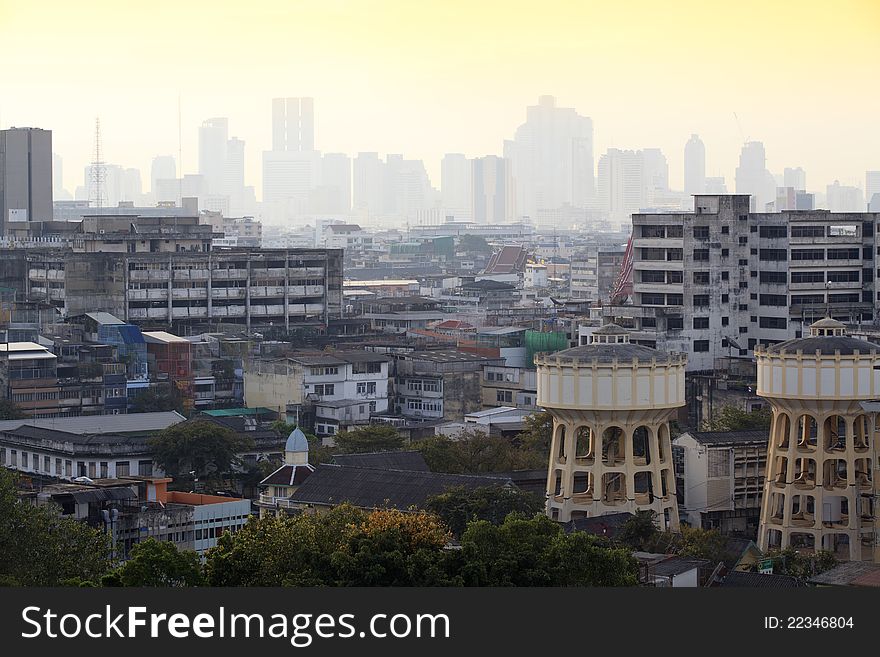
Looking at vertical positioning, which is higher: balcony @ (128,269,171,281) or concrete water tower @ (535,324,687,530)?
balcony @ (128,269,171,281)

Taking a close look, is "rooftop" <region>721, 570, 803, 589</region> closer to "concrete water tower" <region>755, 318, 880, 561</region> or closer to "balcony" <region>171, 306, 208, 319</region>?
"concrete water tower" <region>755, 318, 880, 561</region>

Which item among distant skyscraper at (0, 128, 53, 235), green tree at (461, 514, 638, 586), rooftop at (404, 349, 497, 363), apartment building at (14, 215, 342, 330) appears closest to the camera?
green tree at (461, 514, 638, 586)

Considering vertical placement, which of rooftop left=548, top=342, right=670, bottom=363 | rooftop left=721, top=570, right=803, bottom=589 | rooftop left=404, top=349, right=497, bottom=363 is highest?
rooftop left=548, top=342, right=670, bottom=363

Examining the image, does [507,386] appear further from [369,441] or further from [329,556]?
[329,556]

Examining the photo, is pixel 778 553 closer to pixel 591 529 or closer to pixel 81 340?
pixel 591 529

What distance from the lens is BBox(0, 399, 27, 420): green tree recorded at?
174ft

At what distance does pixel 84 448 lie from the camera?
1741 inches

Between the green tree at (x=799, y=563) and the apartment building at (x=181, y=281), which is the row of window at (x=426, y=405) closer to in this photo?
the apartment building at (x=181, y=281)

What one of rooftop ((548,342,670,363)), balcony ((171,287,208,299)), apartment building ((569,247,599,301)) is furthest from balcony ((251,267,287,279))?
apartment building ((569,247,599,301))

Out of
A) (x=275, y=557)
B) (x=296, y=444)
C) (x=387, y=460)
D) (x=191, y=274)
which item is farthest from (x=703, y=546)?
(x=191, y=274)

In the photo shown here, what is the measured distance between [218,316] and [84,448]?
31.2 meters

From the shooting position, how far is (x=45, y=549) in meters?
29.6

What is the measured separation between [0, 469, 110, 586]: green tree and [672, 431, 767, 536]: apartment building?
1226 cm

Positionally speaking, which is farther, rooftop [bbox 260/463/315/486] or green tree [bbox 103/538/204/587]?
rooftop [bbox 260/463/315/486]
